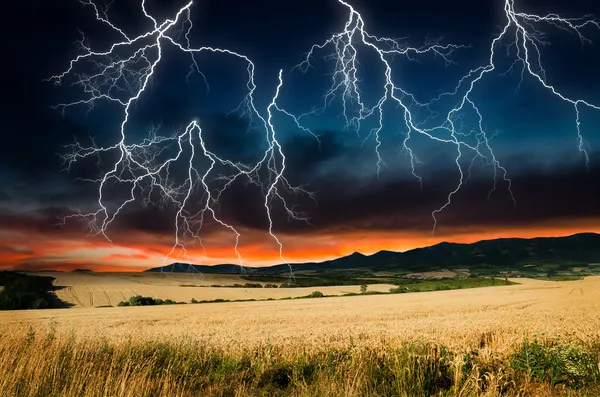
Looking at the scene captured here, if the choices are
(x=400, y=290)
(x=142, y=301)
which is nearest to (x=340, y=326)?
(x=142, y=301)

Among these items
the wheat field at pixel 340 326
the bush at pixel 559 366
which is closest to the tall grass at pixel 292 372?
the bush at pixel 559 366

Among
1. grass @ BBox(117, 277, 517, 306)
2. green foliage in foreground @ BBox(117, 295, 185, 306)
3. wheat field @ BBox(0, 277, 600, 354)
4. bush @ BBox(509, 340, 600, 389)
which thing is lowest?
grass @ BBox(117, 277, 517, 306)

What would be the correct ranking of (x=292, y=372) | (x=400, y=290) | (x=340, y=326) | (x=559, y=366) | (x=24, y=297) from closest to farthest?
(x=559, y=366) < (x=292, y=372) < (x=340, y=326) < (x=24, y=297) < (x=400, y=290)

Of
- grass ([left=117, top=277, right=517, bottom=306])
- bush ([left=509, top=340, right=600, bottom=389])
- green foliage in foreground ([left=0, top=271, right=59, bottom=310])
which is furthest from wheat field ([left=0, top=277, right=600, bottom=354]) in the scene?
grass ([left=117, top=277, right=517, bottom=306])

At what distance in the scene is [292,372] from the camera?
8344 millimetres

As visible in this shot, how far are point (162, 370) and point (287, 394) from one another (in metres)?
2.47

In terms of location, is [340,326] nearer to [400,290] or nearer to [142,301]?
[142,301]

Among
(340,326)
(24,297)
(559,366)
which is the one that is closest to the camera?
(559,366)

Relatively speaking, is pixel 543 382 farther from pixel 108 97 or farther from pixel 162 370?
pixel 108 97

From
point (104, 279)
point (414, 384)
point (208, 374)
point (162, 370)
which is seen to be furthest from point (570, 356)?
point (104, 279)

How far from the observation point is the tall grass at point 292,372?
5992 millimetres

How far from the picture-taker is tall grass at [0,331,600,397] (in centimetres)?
599

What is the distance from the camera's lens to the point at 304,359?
356 inches

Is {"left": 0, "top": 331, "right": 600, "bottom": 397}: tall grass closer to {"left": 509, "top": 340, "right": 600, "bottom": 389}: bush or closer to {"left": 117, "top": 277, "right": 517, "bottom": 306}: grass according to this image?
{"left": 509, "top": 340, "right": 600, "bottom": 389}: bush
